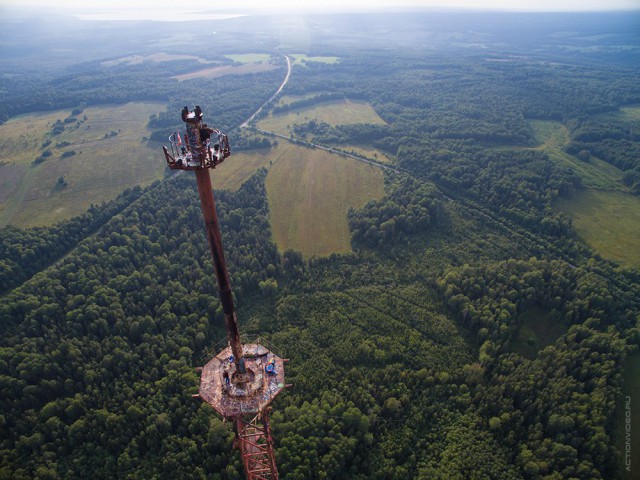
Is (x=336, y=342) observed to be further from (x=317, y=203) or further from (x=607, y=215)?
(x=607, y=215)

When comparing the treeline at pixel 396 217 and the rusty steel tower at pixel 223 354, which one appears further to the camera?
the treeline at pixel 396 217

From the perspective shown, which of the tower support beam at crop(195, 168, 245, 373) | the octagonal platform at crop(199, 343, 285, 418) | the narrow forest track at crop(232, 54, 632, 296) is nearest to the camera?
the tower support beam at crop(195, 168, 245, 373)

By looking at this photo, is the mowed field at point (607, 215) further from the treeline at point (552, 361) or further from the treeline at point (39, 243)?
the treeline at point (39, 243)

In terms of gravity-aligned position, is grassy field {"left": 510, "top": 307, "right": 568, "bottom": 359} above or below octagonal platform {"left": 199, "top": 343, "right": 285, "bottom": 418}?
below

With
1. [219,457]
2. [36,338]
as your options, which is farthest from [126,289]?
[219,457]

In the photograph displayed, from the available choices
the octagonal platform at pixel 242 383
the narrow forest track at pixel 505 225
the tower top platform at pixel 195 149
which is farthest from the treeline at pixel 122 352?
the narrow forest track at pixel 505 225

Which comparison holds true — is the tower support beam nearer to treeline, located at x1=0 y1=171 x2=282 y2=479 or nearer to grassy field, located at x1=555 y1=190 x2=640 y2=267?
treeline, located at x1=0 y1=171 x2=282 y2=479

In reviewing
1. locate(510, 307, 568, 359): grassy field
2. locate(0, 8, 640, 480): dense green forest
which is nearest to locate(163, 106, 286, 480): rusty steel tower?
locate(0, 8, 640, 480): dense green forest

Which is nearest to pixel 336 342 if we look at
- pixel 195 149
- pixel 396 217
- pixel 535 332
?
pixel 535 332
